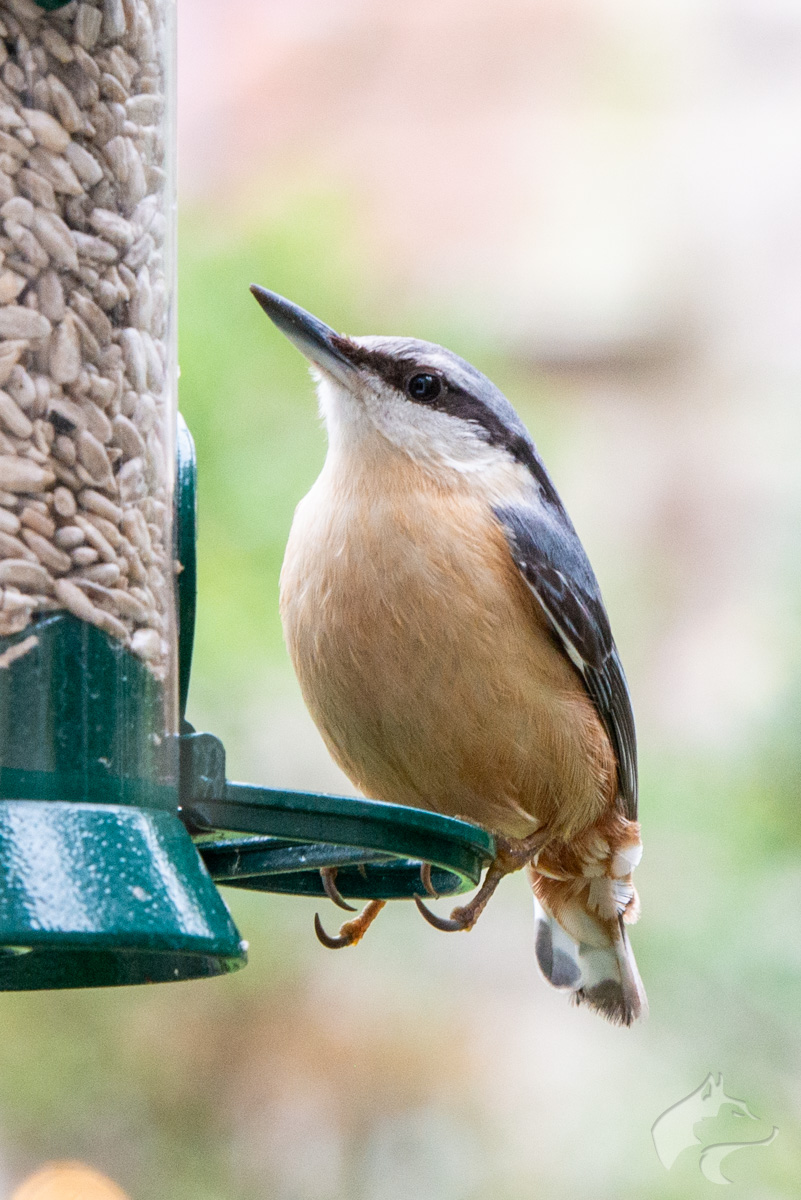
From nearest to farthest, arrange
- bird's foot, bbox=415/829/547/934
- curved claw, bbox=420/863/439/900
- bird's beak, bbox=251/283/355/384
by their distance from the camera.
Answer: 1. curved claw, bbox=420/863/439/900
2. bird's beak, bbox=251/283/355/384
3. bird's foot, bbox=415/829/547/934

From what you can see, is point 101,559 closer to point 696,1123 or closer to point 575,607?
point 575,607

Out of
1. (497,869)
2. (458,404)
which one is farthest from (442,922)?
(458,404)

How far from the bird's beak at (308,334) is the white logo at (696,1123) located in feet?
9.17

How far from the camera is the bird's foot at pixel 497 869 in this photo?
2799mm

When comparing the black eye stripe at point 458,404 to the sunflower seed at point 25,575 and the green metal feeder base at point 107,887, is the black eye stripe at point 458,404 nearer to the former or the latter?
the sunflower seed at point 25,575

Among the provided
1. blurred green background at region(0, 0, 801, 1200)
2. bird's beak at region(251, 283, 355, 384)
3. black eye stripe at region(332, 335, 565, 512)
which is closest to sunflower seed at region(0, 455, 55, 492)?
bird's beak at region(251, 283, 355, 384)

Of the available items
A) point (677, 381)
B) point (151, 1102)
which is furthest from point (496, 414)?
point (677, 381)

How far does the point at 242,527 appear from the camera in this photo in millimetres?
4496

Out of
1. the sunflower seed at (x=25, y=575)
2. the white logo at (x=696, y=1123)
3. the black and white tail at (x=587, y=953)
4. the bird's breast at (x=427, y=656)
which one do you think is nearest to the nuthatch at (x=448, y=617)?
the bird's breast at (x=427, y=656)

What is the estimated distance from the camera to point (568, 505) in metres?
6.21

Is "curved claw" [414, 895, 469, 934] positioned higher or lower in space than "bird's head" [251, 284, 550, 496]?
lower

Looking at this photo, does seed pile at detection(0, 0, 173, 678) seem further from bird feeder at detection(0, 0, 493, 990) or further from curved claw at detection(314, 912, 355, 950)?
curved claw at detection(314, 912, 355, 950)

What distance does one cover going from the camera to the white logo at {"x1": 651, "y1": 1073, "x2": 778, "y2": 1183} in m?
4.39

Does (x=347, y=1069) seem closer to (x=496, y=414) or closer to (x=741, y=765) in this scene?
(x=741, y=765)
